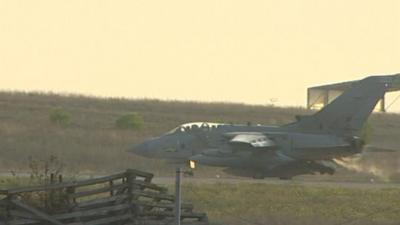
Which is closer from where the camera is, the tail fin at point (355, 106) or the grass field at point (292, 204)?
the grass field at point (292, 204)

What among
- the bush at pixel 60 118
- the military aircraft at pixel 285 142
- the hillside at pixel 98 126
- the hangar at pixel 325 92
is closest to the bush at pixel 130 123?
the hillside at pixel 98 126

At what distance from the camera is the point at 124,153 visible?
1965 inches

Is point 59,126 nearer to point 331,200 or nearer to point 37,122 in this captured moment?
point 37,122

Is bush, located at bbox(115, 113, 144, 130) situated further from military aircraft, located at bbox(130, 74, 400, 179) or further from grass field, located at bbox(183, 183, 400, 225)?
grass field, located at bbox(183, 183, 400, 225)

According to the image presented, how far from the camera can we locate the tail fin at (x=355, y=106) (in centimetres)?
4384

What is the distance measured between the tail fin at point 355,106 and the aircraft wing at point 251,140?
7.59 feet

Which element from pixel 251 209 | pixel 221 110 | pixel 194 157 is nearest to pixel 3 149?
pixel 194 157

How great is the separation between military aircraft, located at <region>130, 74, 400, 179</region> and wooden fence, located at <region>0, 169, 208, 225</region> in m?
24.1

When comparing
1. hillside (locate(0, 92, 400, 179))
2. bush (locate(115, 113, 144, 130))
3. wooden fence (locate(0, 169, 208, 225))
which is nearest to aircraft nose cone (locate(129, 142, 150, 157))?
hillside (locate(0, 92, 400, 179))

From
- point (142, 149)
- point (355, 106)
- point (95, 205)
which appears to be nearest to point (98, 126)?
point (142, 149)

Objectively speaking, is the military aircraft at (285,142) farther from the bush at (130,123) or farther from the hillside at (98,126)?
the bush at (130,123)

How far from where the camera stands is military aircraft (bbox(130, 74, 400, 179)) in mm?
43656

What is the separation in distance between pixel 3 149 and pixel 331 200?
24.8 meters

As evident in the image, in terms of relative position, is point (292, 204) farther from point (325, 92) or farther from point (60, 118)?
point (60, 118)
